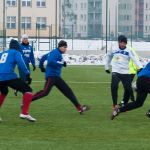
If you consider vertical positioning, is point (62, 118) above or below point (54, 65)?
below

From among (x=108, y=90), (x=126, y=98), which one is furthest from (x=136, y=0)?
(x=126, y=98)

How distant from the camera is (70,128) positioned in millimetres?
12516

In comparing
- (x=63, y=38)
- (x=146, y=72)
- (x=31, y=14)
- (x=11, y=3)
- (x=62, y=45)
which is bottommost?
(x=146, y=72)

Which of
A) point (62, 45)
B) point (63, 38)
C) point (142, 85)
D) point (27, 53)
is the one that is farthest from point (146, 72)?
point (63, 38)

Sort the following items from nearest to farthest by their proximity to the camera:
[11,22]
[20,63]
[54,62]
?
[20,63]
[54,62]
[11,22]

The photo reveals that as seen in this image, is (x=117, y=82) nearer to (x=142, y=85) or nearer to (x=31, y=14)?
(x=142, y=85)

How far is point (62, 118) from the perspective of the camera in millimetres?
14141

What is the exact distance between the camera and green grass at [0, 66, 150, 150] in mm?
10523

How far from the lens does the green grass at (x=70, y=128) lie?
10.5 meters

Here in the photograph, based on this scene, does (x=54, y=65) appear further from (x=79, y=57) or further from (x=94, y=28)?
(x=94, y=28)

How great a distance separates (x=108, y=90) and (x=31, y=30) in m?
50.0

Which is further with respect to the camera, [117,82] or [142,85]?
[117,82]

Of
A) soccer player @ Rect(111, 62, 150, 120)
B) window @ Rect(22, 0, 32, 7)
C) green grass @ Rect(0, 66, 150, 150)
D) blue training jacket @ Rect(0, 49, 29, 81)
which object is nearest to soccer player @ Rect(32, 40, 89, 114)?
green grass @ Rect(0, 66, 150, 150)

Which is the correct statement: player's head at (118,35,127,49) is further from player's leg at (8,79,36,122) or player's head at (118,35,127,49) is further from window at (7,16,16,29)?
window at (7,16,16,29)
